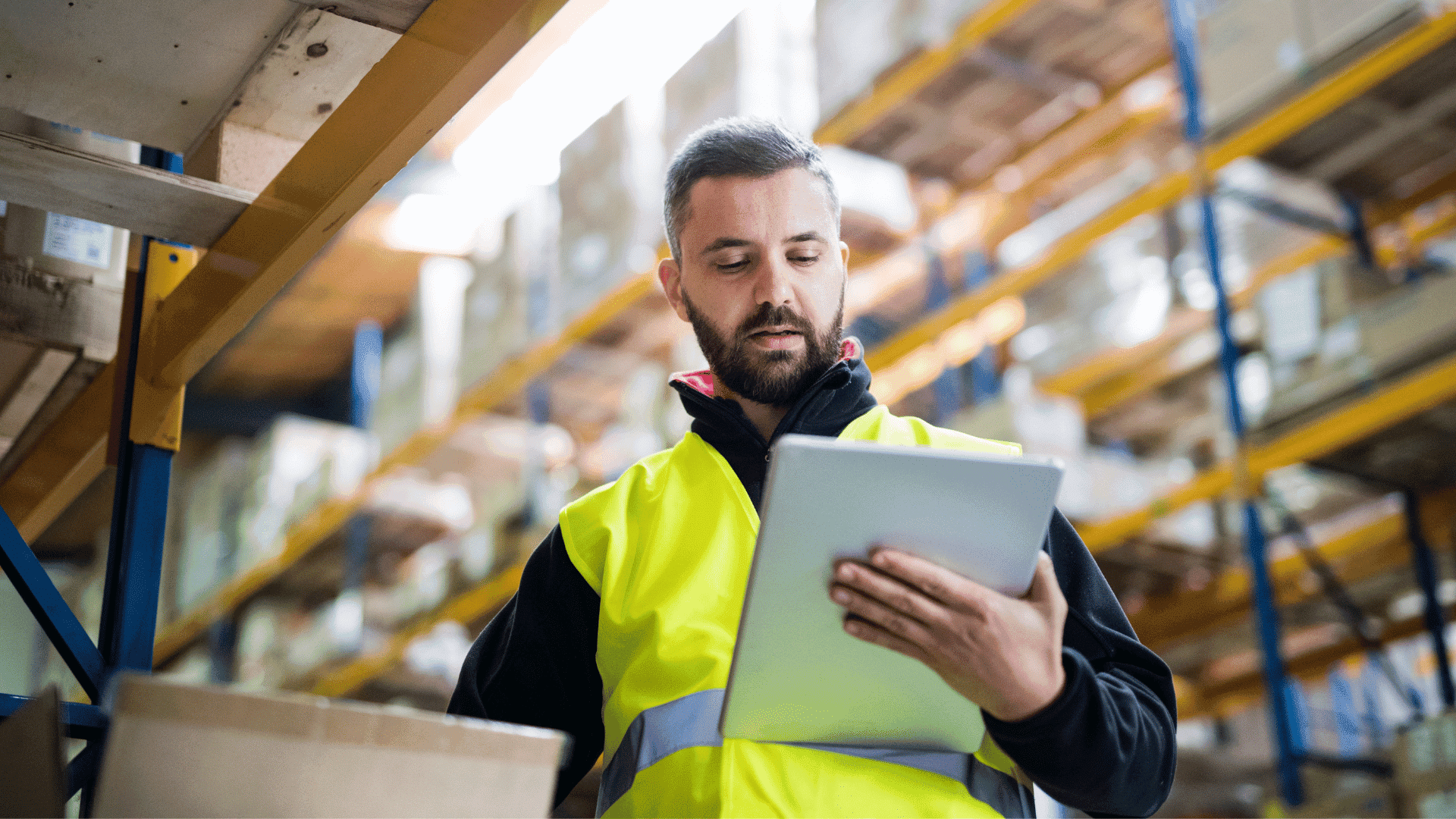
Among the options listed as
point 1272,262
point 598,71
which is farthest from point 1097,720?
point 598,71

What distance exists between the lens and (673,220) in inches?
75.2

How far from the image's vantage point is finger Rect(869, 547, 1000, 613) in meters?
1.21

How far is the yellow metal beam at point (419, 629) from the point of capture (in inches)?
350

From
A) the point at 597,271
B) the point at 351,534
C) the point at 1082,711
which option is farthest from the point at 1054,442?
the point at 351,534

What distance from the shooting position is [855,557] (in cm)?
124

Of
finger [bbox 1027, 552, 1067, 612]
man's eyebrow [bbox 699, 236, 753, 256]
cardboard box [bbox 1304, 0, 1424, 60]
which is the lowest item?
finger [bbox 1027, 552, 1067, 612]

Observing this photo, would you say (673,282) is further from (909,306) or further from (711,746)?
(909,306)

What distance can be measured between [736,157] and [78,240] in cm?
170

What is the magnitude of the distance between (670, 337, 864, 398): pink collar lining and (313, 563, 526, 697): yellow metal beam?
672 centimetres

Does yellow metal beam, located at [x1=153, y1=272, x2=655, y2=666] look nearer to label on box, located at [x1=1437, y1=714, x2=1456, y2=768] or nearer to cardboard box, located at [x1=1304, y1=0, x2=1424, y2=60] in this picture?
cardboard box, located at [x1=1304, y1=0, x2=1424, y2=60]

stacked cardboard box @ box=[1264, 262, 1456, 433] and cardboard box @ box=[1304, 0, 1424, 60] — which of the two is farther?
stacked cardboard box @ box=[1264, 262, 1456, 433]

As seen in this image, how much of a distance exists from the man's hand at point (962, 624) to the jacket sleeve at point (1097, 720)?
45mm

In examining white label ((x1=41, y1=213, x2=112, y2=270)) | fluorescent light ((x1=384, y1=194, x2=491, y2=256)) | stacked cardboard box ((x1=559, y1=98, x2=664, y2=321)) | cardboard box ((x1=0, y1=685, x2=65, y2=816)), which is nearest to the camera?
cardboard box ((x1=0, y1=685, x2=65, y2=816))

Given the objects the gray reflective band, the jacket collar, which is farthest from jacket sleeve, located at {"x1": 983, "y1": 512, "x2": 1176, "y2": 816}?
the jacket collar
